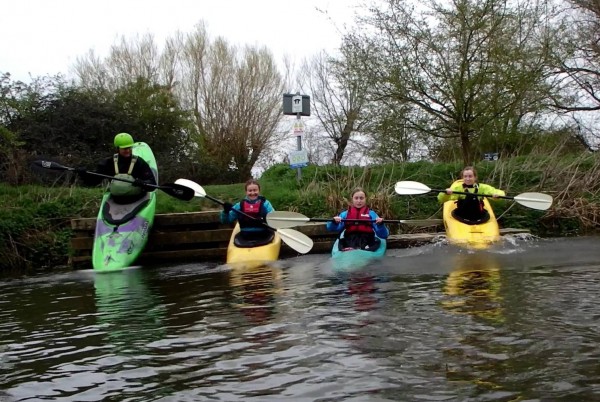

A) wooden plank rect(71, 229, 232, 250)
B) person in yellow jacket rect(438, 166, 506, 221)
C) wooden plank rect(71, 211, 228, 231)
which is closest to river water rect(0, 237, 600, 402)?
person in yellow jacket rect(438, 166, 506, 221)

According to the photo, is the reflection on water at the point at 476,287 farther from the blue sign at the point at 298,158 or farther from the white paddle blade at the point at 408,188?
the blue sign at the point at 298,158

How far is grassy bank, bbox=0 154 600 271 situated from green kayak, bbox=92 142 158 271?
48.3 inches

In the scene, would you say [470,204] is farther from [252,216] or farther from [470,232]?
[252,216]

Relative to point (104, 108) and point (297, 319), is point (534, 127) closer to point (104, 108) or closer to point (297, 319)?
point (104, 108)

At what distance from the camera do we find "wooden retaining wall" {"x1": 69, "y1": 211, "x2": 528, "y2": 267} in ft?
28.8

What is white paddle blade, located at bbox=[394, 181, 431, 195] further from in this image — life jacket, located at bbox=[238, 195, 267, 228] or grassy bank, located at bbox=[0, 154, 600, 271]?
life jacket, located at bbox=[238, 195, 267, 228]

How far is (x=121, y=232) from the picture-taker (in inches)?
318

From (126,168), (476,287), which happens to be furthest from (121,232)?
(476,287)

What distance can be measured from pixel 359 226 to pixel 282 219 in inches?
38.3

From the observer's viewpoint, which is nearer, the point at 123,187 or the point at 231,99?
the point at 123,187

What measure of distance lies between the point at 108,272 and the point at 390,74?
6.46 m

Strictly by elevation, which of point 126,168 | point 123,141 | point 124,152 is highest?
point 123,141

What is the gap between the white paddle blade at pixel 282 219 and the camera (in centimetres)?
788

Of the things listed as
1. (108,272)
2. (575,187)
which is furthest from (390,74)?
(108,272)
